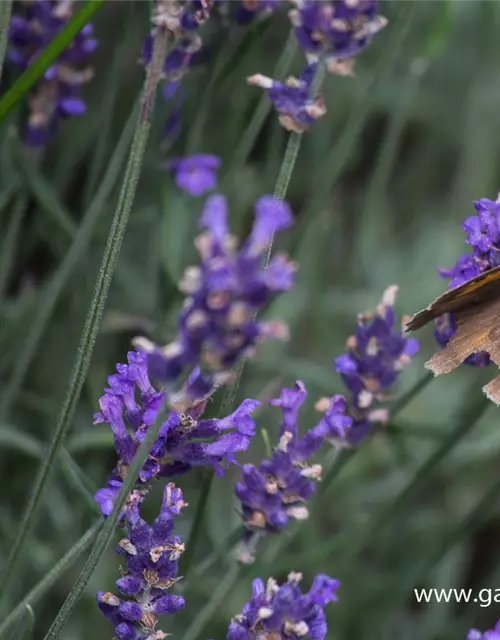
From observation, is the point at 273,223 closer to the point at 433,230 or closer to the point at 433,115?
the point at 433,230

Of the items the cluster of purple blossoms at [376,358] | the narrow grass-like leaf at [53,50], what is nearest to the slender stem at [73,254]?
the narrow grass-like leaf at [53,50]

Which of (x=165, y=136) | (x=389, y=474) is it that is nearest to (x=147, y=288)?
(x=165, y=136)

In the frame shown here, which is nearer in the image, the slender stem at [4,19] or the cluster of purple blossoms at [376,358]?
the slender stem at [4,19]

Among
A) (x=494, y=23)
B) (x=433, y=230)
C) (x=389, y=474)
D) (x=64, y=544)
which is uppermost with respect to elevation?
(x=494, y=23)

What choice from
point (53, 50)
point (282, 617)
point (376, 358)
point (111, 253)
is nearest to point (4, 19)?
point (53, 50)

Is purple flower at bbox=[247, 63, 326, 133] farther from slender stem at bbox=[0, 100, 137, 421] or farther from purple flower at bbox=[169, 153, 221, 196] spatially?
purple flower at bbox=[169, 153, 221, 196]

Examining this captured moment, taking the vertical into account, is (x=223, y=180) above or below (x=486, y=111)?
below

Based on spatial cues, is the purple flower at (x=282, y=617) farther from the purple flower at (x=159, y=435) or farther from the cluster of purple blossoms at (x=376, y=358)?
the cluster of purple blossoms at (x=376, y=358)
